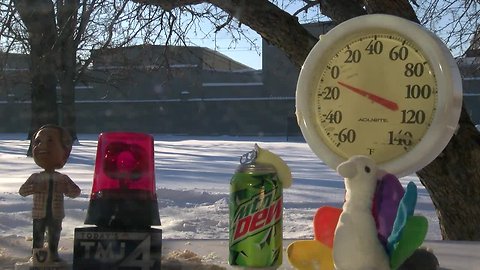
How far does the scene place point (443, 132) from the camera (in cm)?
114

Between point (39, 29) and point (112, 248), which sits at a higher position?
point (39, 29)

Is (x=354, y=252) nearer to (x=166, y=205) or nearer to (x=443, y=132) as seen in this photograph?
(x=443, y=132)

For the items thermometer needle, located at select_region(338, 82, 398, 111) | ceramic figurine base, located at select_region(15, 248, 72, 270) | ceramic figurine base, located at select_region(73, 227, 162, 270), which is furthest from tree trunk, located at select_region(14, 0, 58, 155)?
thermometer needle, located at select_region(338, 82, 398, 111)

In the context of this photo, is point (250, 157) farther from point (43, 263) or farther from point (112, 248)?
point (43, 263)

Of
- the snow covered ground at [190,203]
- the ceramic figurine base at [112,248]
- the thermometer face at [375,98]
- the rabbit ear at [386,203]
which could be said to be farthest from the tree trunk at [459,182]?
the ceramic figurine base at [112,248]

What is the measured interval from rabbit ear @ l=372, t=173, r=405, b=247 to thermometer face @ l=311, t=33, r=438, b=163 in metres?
0.10

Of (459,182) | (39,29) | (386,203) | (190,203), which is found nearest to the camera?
(386,203)

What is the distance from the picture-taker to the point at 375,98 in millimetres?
1227

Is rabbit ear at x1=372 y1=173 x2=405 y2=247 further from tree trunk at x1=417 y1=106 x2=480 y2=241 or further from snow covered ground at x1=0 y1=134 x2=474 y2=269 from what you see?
tree trunk at x1=417 y1=106 x2=480 y2=241

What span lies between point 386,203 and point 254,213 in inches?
9.5

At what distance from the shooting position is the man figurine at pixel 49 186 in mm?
1200

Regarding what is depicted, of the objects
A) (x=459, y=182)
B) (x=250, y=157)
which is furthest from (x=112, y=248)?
(x=459, y=182)

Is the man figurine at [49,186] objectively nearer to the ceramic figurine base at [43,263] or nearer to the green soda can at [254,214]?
the ceramic figurine base at [43,263]

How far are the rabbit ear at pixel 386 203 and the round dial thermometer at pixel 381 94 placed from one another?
8cm
